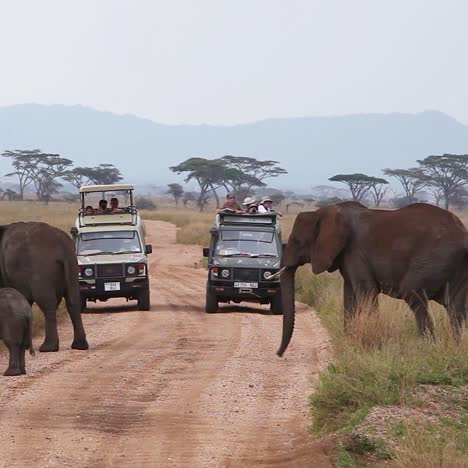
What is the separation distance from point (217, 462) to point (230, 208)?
50.2 feet

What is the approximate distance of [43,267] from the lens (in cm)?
1584

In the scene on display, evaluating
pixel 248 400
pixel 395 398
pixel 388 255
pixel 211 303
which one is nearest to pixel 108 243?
pixel 211 303

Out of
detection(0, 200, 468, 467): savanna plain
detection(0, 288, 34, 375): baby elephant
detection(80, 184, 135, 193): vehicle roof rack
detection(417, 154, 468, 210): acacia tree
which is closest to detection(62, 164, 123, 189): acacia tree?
detection(417, 154, 468, 210): acacia tree

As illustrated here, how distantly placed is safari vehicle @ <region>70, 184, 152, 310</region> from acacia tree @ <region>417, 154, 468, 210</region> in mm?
68332

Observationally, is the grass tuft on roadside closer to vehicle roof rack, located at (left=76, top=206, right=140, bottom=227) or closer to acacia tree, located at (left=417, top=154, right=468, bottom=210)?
vehicle roof rack, located at (left=76, top=206, right=140, bottom=227)

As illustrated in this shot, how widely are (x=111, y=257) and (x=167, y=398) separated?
10.8 meters

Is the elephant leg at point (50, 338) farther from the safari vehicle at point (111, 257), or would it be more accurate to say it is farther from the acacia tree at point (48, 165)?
the acacia tree at point (48, 165)

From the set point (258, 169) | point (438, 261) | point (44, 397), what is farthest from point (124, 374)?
point (258, 169)

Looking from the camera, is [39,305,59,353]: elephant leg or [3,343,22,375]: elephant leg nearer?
[3,343,22,375]: elephant leg

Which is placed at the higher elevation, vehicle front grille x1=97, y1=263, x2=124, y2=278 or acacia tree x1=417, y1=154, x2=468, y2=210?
vehicle front grille x1=97, y1=263, x2=124, y2=278

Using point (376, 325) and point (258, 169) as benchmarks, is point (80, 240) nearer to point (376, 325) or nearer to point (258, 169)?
point (376, 325)

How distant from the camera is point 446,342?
1209cm

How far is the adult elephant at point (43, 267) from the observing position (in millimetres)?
15820

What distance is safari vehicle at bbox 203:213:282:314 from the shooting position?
21.4m
